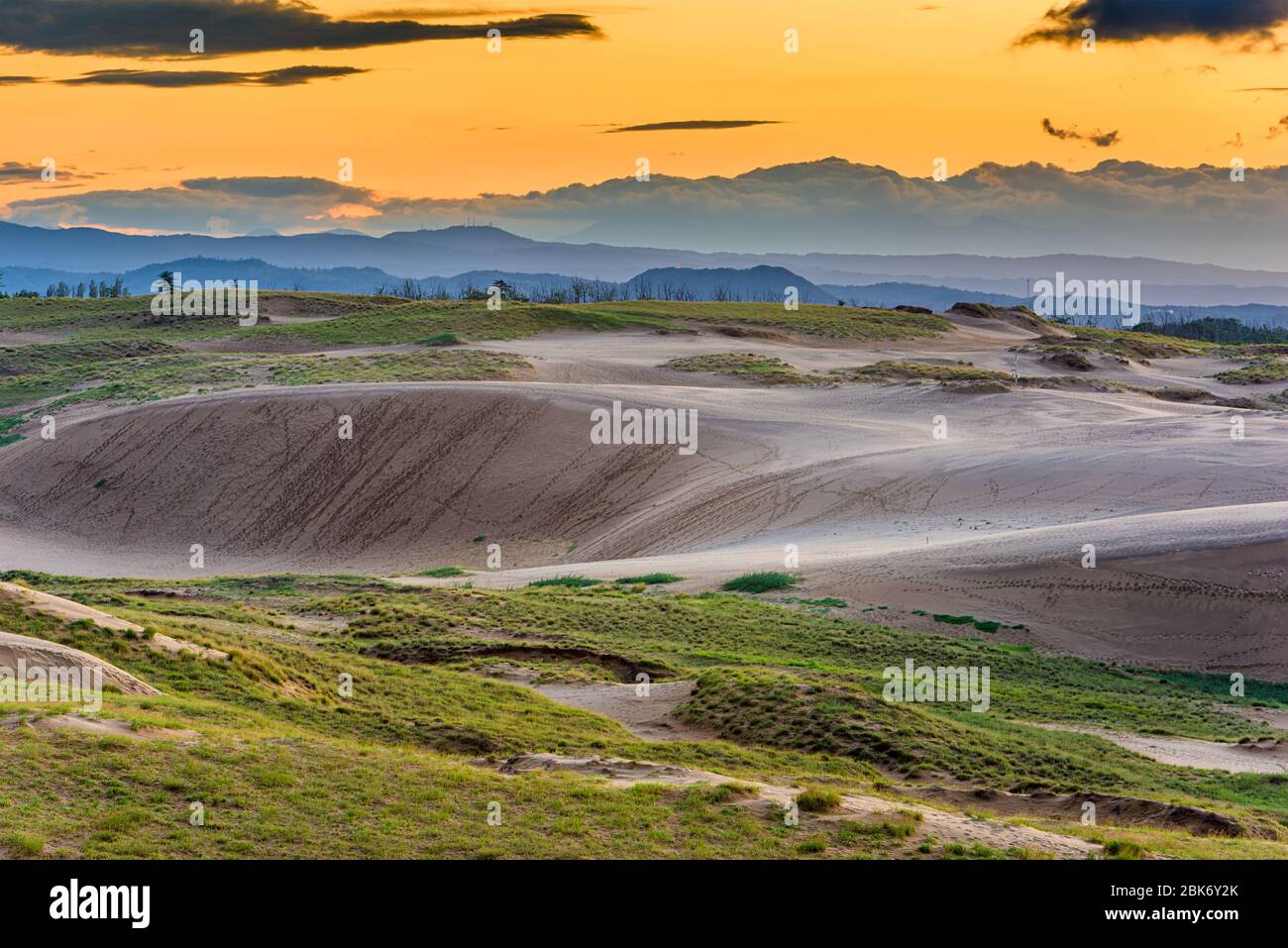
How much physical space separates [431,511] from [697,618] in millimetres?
18740

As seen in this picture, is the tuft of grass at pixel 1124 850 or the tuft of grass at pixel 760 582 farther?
the tuft of grass at pixel 760 582

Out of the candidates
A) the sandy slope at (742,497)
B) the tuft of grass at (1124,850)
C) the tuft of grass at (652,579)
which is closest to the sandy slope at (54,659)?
the tuft of grass at (1124,850)

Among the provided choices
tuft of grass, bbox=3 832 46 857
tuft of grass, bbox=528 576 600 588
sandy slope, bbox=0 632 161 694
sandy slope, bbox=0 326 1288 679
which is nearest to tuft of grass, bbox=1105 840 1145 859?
tuft of grass, bbox=3 832 46 857

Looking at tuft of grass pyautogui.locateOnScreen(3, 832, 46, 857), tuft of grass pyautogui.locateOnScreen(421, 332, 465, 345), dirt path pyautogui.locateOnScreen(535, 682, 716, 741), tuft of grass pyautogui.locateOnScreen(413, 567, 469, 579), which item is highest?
tuft of grass pyautogui.locateOnScreen(421, 332, 465, 345)

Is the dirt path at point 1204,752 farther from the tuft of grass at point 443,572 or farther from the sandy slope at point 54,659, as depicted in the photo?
the tuft of grass at point 443,572

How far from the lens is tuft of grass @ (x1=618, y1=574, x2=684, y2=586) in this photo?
30.3m

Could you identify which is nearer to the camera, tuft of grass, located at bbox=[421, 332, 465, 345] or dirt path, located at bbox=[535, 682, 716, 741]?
dirt path, located at bbox=[535, 682, 716, 741]

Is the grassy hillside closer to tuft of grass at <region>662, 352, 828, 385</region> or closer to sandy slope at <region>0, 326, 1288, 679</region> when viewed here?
sandy slope at <region>0, 326, 1288, 679</region>

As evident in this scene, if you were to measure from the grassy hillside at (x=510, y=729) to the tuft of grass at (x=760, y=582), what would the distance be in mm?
1015

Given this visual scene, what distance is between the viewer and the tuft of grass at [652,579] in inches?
1193

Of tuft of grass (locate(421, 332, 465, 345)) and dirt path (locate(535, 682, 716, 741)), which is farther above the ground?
tuft of grass (locate(421, 332, 465, 345))

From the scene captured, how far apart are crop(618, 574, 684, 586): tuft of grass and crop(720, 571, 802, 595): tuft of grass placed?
60.4 inches

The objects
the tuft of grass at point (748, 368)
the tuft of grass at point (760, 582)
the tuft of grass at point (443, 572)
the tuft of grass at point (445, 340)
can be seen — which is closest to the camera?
the tuft of grass at point (760, 582)

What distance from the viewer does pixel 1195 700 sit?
74.9 ft
